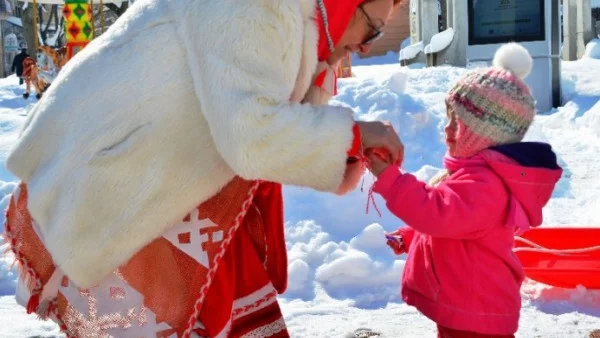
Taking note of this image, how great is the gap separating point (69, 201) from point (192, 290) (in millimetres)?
355

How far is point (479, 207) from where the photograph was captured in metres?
2.30

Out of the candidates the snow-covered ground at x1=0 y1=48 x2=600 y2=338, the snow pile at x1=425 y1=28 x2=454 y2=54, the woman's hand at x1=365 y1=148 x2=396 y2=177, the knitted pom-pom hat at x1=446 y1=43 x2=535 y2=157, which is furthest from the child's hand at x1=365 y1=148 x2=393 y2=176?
the snow pile at x1=425 y1=28 x2=454 y2=54

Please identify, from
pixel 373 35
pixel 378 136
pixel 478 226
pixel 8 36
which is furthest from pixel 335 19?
pixel 8 36

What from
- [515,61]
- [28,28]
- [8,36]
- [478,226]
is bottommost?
[8,36]

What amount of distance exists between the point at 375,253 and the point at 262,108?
117 inches

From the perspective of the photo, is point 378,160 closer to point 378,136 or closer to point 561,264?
point 378,136

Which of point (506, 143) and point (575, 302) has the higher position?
point (506, 143)

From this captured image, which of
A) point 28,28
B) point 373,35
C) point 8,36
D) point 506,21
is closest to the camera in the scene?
point 373,35

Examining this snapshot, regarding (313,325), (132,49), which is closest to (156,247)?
(132,49)

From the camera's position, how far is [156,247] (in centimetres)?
182

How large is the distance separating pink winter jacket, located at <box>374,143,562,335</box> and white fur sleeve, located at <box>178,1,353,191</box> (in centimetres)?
68

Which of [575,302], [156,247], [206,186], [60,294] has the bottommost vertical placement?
[575,302]

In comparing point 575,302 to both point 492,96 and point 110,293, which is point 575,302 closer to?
point 492,96

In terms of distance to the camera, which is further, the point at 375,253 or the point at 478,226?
the point at 375,253
